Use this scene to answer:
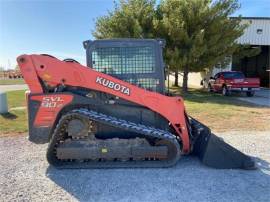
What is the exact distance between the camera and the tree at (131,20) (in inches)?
797

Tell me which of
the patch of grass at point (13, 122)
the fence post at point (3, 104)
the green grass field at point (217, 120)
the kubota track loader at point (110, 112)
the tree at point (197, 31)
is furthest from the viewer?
the tree at point (197, 31)

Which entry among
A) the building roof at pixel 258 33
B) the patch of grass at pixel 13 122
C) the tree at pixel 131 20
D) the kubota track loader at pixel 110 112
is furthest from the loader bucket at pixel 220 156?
the building roof at pixel 258 33

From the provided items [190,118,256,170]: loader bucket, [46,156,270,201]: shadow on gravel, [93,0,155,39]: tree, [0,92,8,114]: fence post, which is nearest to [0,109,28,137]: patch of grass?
[0,92,8,114]: fence post

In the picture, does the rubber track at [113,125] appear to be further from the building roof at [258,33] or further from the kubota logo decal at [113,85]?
the building roof at [258,33]

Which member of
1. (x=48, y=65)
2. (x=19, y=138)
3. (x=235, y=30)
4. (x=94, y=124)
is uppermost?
(x=235, y=30)

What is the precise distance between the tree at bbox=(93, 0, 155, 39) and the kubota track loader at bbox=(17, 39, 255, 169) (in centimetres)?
1425

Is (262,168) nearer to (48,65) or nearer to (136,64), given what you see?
(136,64)

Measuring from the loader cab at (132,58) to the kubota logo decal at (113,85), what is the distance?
0.38 m

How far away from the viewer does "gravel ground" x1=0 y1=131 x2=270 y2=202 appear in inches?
169

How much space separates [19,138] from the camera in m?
7.86

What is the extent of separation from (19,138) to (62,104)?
9.90 feet

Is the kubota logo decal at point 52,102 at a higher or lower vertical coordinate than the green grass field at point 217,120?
higher

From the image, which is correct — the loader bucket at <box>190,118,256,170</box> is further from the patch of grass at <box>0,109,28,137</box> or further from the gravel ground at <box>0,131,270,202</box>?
the patch of grass at <box>0,109,28,137</box>

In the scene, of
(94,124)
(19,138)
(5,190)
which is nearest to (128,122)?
(94,124)
